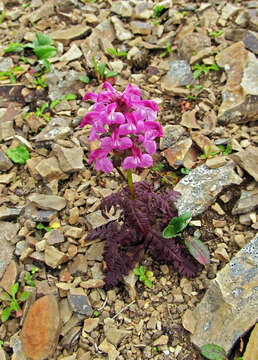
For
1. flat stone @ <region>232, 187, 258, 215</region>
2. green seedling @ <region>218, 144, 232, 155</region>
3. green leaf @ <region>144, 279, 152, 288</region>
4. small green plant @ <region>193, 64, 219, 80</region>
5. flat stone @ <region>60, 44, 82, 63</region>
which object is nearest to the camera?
green leaf @ <region>144, 279, 152, 288</region>

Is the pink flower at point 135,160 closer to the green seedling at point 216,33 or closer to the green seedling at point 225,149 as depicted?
the green seedling at point 225,149

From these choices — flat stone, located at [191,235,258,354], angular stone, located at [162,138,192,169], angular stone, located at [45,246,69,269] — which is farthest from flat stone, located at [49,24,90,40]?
flat stone, located at [191,235,258,354]

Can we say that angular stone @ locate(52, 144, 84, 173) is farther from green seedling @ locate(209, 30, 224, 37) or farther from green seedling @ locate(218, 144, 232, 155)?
green seedling @ locate(209, 30, 224, 37)

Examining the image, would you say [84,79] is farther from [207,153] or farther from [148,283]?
[148,283]

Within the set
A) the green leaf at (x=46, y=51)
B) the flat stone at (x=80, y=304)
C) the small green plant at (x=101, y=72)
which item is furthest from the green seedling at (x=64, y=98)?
the flat stone at (x=80, y=304)

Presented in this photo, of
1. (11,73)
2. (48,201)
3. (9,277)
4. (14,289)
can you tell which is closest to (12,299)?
(14,289)

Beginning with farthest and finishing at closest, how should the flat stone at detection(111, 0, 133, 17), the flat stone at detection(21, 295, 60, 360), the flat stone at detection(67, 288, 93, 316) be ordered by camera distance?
the flat stone at detection(111, 0, 133, 17)
the flat stone at detection(67, 288, 93, 316)
the flat stone at detection(21, 295, 60, 360)

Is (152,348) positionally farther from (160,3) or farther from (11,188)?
(160,3)

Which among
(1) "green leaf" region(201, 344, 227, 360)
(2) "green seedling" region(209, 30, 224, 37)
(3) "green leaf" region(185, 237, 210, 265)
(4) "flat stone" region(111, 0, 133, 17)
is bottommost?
(1) "green leaf" region(201, 344, 227, 360)
